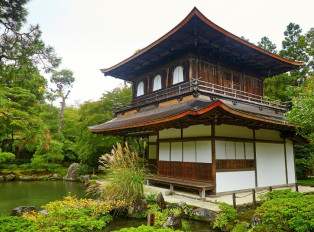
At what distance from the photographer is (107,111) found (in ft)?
55.7

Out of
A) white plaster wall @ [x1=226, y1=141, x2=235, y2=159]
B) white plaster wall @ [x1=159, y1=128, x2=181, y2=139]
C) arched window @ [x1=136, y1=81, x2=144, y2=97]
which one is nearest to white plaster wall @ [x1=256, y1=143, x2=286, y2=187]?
white plaster wall @ [x1=226, y1=141, x2=235, y2=159]

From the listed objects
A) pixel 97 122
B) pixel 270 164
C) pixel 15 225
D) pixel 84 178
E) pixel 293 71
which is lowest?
pixel 84 178

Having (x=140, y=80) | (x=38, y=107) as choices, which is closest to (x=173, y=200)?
(x=140, y=80)

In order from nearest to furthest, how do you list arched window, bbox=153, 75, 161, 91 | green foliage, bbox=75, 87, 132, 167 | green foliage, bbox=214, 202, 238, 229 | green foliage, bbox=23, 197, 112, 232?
green foliage, bbox=23, 197, 112, 232 < green foliage, bbox=214, 202, 238, 229 < arched window, bbox=153, 75, 161, 91 < green foliage, bbox=75, 87, 132, 167

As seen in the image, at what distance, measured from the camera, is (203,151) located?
27.6 feet

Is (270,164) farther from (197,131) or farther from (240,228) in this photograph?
(240,228)

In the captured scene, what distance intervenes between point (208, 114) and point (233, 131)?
7.67 feet

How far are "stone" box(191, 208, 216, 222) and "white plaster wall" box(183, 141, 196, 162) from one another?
8.75 feet

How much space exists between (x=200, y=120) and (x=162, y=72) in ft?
16.3

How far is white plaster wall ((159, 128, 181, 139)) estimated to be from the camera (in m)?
9.68

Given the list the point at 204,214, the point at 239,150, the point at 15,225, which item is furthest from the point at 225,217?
the point at 15,225

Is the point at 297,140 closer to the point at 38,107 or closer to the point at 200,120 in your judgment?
the point at 200,120

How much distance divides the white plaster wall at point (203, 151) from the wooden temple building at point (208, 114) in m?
0.02

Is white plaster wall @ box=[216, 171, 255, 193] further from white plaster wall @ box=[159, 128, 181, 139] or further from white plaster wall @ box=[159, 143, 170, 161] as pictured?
white plaster wall @ box=[159, 143, 170, 161]
